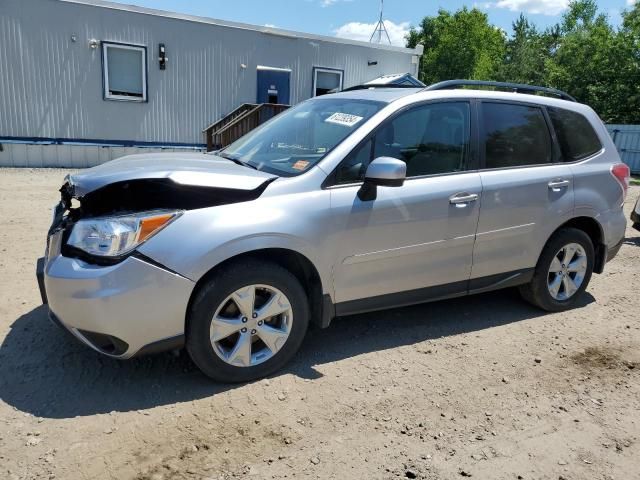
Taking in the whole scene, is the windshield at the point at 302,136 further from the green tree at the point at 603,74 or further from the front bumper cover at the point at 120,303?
the green tree at the point at 603,74

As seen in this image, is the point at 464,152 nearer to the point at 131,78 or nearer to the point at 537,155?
the point at 537,155

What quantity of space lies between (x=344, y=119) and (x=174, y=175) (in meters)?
1.35

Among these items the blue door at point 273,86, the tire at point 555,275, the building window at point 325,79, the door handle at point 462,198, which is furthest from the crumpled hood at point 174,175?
the building window at point 325,79

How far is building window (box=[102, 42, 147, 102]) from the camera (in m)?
13.3

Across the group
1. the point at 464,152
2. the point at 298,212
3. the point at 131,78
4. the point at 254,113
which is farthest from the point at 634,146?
the point at 298,212

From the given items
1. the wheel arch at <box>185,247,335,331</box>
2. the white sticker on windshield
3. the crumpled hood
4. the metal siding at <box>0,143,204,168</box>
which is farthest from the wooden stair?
the wheel arch at <box>185,247,335,331</box>

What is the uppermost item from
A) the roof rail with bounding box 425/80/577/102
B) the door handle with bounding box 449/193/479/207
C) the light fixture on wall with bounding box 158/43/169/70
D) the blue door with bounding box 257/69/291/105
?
the light fixture on wall with bounding box 158/43/169/70

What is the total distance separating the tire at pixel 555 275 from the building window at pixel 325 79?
12639mm

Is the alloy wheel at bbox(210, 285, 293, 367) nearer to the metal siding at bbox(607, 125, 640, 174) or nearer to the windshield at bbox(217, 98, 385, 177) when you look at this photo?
the windshield at bbox(217, 98, 385, 177)

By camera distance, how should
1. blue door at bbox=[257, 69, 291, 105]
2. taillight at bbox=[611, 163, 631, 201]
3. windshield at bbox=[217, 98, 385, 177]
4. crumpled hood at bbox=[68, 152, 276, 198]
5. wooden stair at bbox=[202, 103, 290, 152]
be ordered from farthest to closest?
1. blue door at bbox=[257, 69, 291, 105]
2. wooden stair at bbox=[202, 103, 290, 152]
3. taillight at bbox=[611, 163, 631, 201]
4. windshield at bbox=[217, 98, 385, 177]
5. crumpled hood at bbox=[68, 152, 276, 198]

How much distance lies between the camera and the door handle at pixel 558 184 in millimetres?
4273

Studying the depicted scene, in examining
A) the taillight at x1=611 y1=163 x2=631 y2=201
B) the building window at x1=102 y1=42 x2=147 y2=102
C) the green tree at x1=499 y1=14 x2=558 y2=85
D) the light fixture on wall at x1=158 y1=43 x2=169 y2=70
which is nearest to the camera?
the taillight at x1=611 y1=163 x2=631 y2=201

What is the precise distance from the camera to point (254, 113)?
46.7ft

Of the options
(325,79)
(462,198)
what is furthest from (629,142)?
(462,198)
